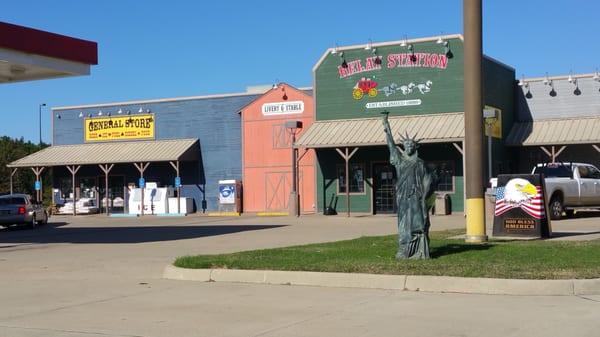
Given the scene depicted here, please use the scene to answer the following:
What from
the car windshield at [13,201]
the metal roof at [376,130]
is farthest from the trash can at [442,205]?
the car windshield at [13,201]

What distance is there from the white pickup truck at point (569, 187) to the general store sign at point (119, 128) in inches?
913

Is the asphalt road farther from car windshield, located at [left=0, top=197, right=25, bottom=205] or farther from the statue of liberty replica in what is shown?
car windshield, located at [left=0, top=197, right=25, bottom=205]

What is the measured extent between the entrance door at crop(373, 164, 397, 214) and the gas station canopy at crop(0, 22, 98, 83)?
15.1m

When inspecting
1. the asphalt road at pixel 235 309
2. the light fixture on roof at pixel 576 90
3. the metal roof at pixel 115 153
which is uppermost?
the light fixture on roof at pixel 576 90

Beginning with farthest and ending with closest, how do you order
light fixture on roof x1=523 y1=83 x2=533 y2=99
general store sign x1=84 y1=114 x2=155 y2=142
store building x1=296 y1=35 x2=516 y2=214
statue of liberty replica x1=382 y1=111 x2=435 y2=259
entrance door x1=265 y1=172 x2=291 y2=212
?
1. general store sign x1=84 y1=114 x2=155 y2=142
2. entrance door x1=265 y1=172 x2=291 y2=212
3. light fixture on roof x1=523 y1=83 x2=533 y2=99
4. store building x1=296 y1=35 x2=516 y2=214
5. statue of liberty replica x1=382 y1=111 x2=435 y2=259

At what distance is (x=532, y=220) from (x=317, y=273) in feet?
23.1

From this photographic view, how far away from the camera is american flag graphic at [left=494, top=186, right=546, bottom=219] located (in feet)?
55.0

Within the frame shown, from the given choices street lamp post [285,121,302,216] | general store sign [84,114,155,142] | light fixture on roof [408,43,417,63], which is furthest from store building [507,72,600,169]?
general store sign [84,114,155,142]

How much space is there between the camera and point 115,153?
41062mm

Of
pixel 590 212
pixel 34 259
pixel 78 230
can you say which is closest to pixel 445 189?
pixel 590 212

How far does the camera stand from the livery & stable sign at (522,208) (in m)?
16.8

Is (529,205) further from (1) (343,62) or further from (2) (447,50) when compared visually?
(1) (343,62)

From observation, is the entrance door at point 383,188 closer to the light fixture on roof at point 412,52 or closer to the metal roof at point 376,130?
the metal roof at point 376,130

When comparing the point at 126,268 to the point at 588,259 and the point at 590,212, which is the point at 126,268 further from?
the point at 590,212
